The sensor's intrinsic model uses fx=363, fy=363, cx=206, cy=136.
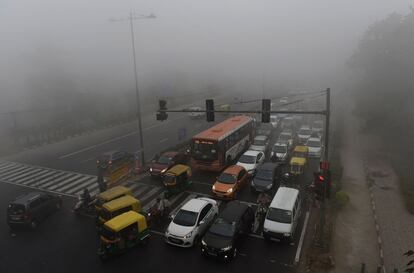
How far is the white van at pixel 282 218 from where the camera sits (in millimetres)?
15664

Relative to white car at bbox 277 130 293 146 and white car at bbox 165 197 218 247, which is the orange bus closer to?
white car at bbox 277 130 293 146

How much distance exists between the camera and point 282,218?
53.2 feet

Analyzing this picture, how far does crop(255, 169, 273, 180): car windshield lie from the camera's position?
21.7 meters

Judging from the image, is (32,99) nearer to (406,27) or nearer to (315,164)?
(315,164)

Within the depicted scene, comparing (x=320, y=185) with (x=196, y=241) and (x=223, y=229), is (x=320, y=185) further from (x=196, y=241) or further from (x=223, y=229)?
(x=196, y=241)

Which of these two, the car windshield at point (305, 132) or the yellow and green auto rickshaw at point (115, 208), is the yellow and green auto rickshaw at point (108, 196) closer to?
the yellow and green auto rickshaw at point (115, 208)

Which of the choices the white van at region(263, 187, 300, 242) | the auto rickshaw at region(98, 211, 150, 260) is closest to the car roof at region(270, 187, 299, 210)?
the white van at region(263, 187, 300, 242)

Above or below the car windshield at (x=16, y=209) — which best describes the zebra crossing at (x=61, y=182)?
below

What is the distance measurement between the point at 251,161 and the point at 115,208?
1103 centimetres

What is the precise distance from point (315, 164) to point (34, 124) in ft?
105

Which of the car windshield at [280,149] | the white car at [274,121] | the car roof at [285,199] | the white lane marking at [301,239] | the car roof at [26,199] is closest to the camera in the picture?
the white lane marking at [301,239]

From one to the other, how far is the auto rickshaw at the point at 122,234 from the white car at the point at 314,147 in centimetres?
1702

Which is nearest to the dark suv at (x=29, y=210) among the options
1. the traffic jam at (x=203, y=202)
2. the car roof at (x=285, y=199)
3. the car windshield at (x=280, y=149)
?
the traffic jam at (x=203, y=202)

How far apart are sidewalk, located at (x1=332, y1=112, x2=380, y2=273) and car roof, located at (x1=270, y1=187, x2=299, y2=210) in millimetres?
2342
